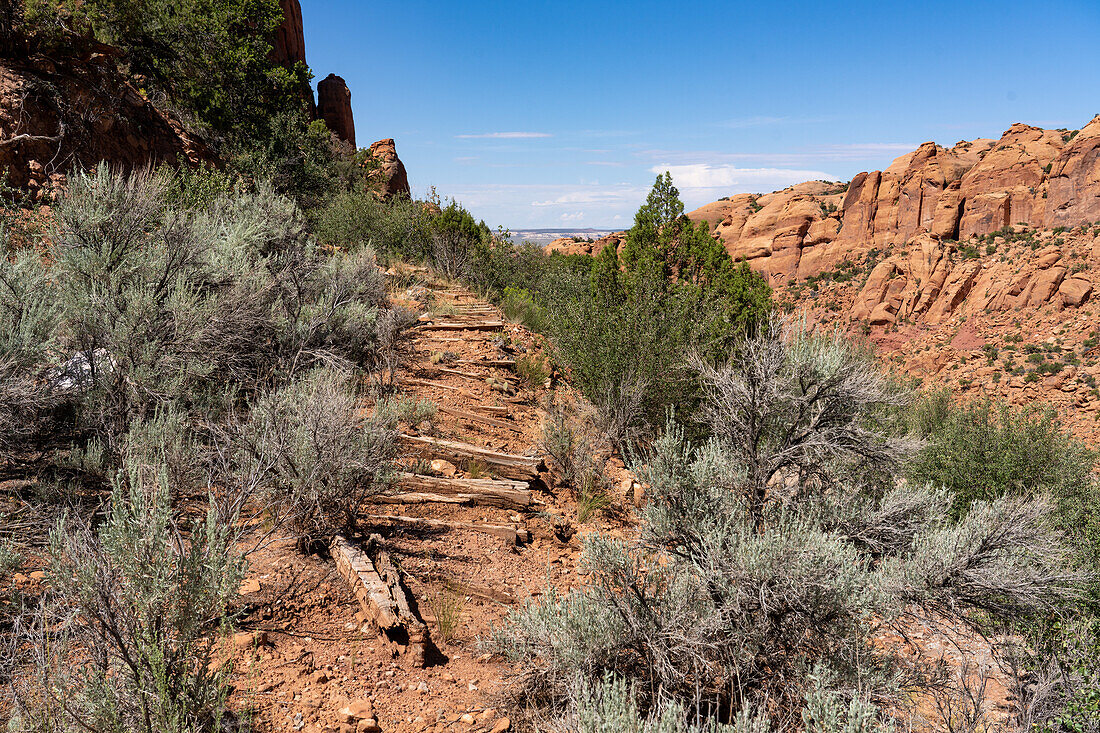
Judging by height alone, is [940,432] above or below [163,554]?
below

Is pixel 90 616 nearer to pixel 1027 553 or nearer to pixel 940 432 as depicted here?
pixel 1027 553

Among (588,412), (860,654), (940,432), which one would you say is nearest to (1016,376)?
(940,432)

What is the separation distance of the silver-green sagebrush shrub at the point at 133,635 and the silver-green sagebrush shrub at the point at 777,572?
1623 mm

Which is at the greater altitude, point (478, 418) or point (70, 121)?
point (70, 121)

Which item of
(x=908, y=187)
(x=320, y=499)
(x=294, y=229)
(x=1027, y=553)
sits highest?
(x=908, y=187)

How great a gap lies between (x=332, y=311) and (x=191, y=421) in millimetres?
2460

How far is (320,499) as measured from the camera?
3.94 m

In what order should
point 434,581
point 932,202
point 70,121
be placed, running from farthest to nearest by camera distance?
point 932,202 < point 70,121 < point 434,581

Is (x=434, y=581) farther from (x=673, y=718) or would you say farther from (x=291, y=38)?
(x=291, y=38)

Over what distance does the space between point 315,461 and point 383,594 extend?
43.5 inches

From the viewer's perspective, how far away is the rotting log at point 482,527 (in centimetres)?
479

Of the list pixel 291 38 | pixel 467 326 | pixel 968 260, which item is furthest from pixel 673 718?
pixel 968 260

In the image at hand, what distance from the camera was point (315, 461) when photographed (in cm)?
388

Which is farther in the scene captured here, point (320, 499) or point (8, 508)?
point (320, 499)
